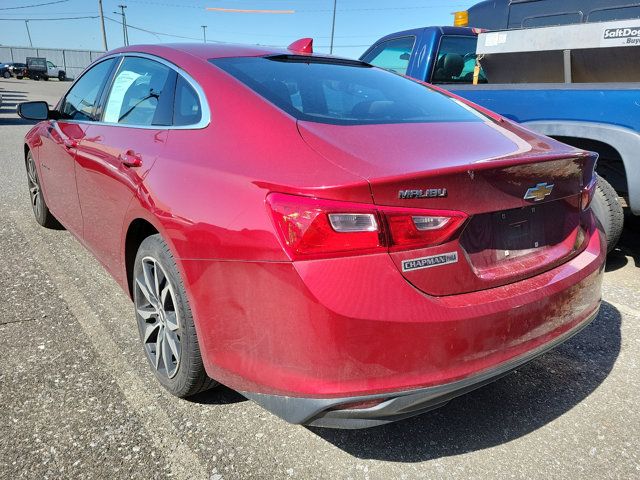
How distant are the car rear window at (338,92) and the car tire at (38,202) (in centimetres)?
299

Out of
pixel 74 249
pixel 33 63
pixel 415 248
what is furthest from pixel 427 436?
pixel 33 63

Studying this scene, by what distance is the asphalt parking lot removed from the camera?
6.63ft

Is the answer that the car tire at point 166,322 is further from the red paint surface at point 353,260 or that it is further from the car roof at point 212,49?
the car roof at point 212,49

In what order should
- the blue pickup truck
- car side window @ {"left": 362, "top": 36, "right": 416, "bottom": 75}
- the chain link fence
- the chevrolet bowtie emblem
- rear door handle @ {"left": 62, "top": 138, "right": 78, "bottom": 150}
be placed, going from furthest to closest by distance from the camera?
1. the chain link fence
2. car side window @ {"left": 362, "top": 36, "right": 416, "bottom": 75}
3. the blue pickup truck
4. rear door handle @ {"left": 62, "top": 138, "right": 78, "bottom": 150}
5. the chevrolet bowtie emblem

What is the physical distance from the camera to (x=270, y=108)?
6.69 ft

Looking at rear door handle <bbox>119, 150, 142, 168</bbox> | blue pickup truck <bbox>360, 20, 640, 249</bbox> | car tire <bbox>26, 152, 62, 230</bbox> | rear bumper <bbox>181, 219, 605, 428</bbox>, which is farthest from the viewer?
car tire <bbox>26, 152, 62, 230</bbox>

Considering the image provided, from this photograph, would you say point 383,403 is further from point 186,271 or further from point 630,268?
point 630,268

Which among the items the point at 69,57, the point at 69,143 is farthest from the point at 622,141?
the point at 69,57

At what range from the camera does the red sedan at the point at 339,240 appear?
64.3 inches

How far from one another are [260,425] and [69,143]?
2.27 metres

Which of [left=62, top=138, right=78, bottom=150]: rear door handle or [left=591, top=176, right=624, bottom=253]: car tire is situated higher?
[left=62, top=138, right=78, bottom=150]: rear door handle

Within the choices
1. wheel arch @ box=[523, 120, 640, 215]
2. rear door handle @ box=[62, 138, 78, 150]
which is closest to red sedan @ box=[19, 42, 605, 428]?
rear door handle @ box=[62, 138, 78, 150]

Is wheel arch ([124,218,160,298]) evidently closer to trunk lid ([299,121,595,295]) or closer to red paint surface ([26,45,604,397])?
red paint surface ([26,45,604,397])

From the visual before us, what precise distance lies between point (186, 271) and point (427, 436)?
3.98 ft
